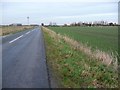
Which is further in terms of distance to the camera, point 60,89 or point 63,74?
point 63,74

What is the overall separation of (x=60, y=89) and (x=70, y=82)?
107 cm

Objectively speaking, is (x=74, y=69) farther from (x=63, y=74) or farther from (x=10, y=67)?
(x=10, y=67)

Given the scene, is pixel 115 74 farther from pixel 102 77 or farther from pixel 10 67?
pixel 10 67

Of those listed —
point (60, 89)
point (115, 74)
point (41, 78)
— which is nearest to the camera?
point (60, 89)

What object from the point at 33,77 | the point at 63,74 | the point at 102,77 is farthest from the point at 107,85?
the point at 33,77

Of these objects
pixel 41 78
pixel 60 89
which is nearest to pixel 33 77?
pixel 41 78

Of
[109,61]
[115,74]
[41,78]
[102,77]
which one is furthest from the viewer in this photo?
[109,61]

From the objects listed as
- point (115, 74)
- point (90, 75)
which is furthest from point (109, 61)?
point (90, 75)

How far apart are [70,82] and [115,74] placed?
2.73 metres

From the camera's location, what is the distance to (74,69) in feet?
36.8

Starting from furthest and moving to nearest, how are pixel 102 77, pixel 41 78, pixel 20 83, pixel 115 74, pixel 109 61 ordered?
pixel 109 61, pixel 115 74, pixel 102 77, pixel 41 78, pixel 20 83

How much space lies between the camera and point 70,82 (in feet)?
28.5

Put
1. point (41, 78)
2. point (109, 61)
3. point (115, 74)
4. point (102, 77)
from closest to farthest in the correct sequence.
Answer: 1. point (41, 78)
2. point (102, 77)
3. point (115, 74)
4. point (109, 61)

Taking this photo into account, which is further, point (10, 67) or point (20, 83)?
point (10, 67)
